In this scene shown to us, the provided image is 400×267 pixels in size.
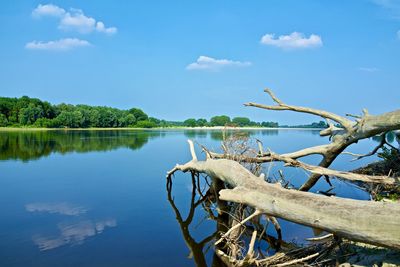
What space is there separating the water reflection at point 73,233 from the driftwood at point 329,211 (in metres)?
3.93

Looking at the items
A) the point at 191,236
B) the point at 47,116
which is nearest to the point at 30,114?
the point at 47,116

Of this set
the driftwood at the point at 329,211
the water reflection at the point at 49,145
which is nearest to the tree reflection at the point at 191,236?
the driftwood at the point at 329,211

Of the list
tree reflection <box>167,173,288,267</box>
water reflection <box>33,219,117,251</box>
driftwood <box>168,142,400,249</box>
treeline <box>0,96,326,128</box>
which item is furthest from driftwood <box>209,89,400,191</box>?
treeline <box>0,96,326,128</box>

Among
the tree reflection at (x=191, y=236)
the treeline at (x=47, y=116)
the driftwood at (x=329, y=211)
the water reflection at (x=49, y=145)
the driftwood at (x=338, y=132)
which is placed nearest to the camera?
the driftwood at (x=329, y=211)

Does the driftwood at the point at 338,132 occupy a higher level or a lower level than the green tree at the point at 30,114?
lower

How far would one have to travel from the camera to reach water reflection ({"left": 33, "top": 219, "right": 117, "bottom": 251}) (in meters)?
6.86

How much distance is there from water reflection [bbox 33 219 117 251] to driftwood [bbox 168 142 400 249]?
3.93m

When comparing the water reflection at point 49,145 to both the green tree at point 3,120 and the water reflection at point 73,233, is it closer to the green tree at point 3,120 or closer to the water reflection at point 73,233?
the water reflection at point 73,233

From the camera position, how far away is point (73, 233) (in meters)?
7.51

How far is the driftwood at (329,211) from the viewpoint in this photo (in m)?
3.34

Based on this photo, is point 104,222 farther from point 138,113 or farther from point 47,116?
point 138,113

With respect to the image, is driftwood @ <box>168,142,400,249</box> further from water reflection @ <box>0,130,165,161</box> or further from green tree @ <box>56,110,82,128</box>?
green tree @ <box>56,110,82,128</box>

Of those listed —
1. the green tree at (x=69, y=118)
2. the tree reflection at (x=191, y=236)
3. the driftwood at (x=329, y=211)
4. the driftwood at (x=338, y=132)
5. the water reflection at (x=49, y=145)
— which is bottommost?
the tree reflection at (x=191, y=236)

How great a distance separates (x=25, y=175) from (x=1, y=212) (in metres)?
6.64
